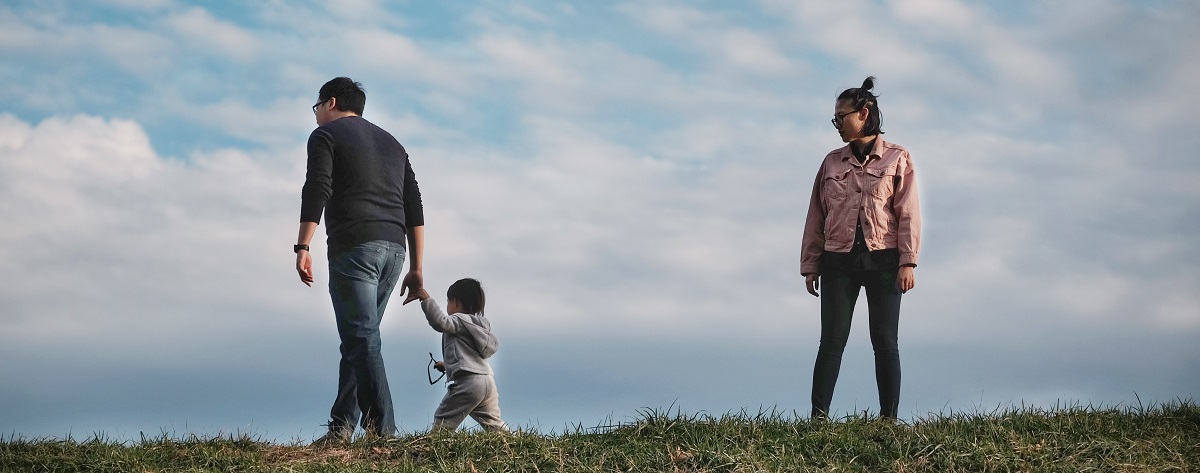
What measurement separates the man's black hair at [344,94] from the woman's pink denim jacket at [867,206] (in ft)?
11.0

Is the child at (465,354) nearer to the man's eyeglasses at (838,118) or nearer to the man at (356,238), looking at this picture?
the man at (356,238)

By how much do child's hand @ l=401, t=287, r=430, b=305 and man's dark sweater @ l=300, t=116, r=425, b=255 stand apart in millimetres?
487

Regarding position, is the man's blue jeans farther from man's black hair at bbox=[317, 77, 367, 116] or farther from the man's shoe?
man's black hair at bbox=[317, 77, 367, 116]

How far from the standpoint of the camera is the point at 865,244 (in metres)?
8.47

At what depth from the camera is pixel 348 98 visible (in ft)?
29.1

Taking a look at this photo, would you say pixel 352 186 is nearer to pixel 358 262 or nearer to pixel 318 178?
pixel 318 178

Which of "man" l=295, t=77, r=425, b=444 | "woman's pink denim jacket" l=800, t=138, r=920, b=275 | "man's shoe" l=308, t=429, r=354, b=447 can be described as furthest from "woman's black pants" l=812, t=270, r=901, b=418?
"man's shoe" l=308, t=429, r=354, b=447

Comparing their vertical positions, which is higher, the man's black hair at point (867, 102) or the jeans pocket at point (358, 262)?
the man's black hair at point (867, 102)

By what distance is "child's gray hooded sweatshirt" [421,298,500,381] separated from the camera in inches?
352

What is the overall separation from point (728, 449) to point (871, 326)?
1556 millimetres

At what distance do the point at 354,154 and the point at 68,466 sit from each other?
2.82 meters

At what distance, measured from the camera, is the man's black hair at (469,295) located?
30.1ft

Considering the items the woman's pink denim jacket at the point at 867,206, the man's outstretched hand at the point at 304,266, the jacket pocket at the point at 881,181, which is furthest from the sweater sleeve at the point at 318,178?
the jacket pocket at the point at 881,181

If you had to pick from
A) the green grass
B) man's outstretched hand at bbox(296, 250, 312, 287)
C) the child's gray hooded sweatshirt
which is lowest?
the green grass
